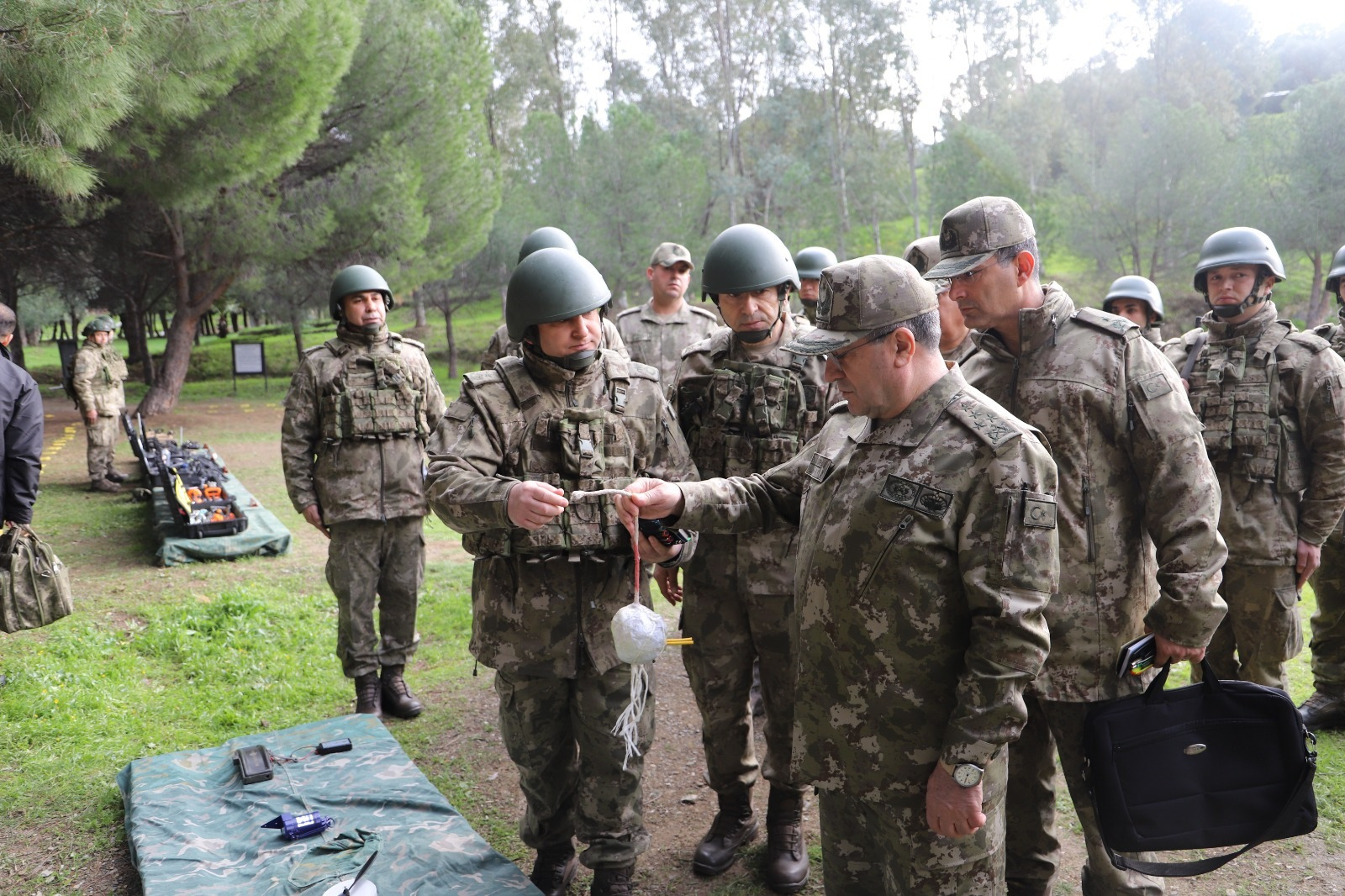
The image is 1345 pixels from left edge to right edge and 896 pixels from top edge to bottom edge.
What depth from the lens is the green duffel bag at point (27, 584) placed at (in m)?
4.96

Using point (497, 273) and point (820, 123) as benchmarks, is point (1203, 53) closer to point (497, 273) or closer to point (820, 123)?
point (820, 123)

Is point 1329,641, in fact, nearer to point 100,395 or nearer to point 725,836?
point 725,836

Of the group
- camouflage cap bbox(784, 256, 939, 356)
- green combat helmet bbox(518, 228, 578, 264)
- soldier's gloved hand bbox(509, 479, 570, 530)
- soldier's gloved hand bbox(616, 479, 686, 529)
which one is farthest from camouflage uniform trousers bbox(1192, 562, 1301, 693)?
green combat helmet bbox(518, 228, 578, 264)

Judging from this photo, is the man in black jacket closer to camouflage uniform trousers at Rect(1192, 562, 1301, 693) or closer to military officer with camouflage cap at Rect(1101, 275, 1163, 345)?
camouflage uniform trousers at Rect(1192, 562, 1301, 693)

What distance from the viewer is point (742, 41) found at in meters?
36.3

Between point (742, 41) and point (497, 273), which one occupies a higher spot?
point (742, 41)

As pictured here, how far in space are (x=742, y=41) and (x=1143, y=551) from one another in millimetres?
36744

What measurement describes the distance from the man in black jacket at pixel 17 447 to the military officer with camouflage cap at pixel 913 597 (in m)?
4.64

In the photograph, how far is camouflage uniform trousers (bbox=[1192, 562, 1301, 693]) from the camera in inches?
179

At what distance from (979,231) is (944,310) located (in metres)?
0.61

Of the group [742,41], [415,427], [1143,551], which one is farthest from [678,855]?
[742,41]

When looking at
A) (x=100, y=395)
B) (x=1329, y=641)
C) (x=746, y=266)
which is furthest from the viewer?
(x=100, y=395)

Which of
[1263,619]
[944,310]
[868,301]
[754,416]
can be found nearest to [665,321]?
[754,416]

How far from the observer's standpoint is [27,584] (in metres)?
5.01
